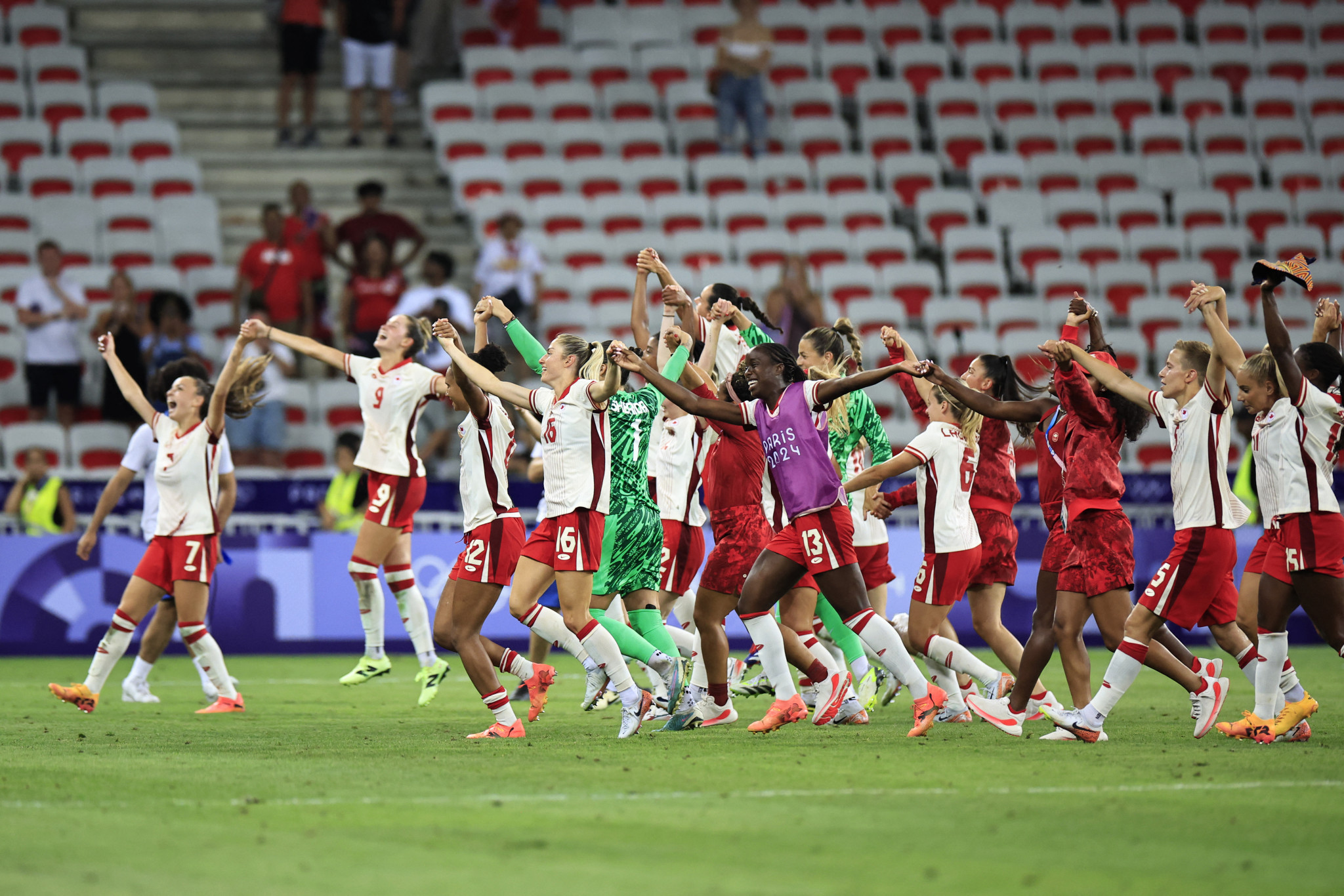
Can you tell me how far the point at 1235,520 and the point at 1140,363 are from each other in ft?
42.3

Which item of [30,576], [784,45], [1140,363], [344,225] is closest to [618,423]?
[30,576]

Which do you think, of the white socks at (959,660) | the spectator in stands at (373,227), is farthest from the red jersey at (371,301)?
the white socks at (959,660)

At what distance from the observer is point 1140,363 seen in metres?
21.4

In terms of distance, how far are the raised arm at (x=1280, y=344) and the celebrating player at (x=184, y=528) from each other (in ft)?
21.1

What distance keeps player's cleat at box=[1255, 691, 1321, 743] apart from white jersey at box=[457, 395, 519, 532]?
178 inches

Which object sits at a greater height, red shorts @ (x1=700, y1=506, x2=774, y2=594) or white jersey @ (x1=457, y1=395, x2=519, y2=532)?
white jersey @ (x1=457, y1=395, x2=519, y2=532)

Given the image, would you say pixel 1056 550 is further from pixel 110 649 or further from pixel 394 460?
pixel 110 649

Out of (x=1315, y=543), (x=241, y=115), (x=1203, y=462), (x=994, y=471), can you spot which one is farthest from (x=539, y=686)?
(x=241, y=115)

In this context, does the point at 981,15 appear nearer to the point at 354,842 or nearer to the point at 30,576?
the point at 30,576

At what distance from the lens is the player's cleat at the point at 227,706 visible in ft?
36.1

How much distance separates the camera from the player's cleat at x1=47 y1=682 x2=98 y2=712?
414 inches

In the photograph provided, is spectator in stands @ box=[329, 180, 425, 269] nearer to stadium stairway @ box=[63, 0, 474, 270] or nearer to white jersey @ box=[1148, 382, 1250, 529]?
stadium stairway @ box=[63, 0, 474, 270]

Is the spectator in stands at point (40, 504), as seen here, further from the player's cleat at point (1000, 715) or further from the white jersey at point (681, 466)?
the player's cleat at point (1000, 715)

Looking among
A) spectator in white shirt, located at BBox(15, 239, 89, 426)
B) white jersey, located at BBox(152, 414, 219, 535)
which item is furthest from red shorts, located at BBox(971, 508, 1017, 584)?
spectator in white shirt, located at BBox(15, 239, 89, 426)
